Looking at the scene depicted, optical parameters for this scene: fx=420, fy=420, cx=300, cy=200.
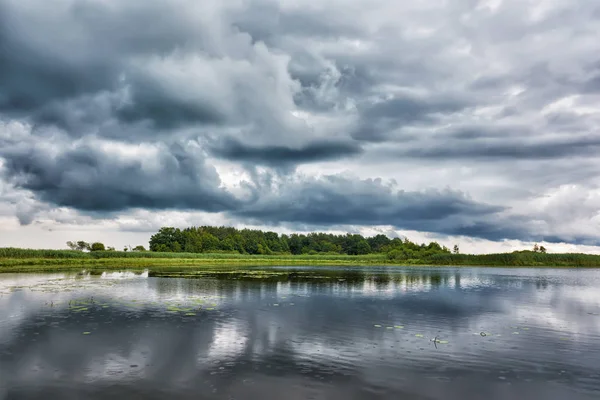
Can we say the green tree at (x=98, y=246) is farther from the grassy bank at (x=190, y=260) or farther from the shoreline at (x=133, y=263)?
the shoreline at (x=133, y=263)

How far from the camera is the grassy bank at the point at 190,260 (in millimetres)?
79562

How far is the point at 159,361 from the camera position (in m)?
14.8

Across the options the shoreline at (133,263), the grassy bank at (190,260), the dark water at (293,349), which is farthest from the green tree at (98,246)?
the dark water at (293,349)

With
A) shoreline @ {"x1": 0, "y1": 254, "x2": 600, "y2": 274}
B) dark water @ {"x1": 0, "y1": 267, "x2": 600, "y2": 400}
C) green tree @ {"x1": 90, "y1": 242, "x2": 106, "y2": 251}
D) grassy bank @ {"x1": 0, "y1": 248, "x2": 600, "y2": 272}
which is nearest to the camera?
dark water @ {"x1": 0, "y1": 267, "x2": 600, "y2": 400}

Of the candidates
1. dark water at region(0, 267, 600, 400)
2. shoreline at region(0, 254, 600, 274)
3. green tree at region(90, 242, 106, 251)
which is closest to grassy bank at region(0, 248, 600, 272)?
shoreline at region(0, 254, 600, 274)

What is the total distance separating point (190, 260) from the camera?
110 metres

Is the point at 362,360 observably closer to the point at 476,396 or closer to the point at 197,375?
the point at 476,396

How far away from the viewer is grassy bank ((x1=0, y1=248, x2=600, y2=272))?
79562mm

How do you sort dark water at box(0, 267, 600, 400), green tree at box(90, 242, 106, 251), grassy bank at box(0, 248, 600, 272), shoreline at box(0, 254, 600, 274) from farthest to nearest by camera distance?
green tree at box(90, 242, 106, 251), grassy bank at box(0, 248, 600, 272), shoreline at box(0, 254, 600, 274), dark water at box(0, 267, 600, 400)

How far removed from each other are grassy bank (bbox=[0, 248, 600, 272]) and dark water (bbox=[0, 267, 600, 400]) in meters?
55.5

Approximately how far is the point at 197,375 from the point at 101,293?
2530cm

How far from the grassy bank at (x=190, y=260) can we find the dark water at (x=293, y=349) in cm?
5550

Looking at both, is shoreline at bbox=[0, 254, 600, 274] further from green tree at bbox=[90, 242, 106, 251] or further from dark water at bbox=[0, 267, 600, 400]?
dark water at bbox=[0, 267, 600, 400]

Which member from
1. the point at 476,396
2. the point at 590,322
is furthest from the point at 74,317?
the point at 590,322
